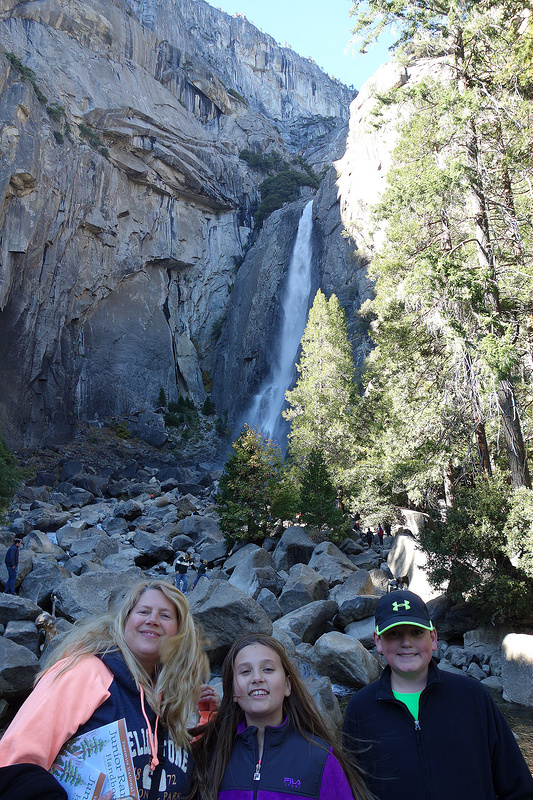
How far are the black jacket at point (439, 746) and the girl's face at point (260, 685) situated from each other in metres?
0.41

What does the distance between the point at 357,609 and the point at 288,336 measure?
3782 cm

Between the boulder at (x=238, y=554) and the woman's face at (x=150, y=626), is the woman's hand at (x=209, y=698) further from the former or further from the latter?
the boulder at (x=238, y=554)

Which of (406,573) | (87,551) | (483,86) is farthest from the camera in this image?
(87,551)

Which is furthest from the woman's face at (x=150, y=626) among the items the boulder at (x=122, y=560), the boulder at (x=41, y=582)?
the boulder at (x=122, y=560)

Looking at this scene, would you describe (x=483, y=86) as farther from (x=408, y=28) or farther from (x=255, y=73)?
(x=255, y=73)

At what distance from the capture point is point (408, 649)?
94.2 inches

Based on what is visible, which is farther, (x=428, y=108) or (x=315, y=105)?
(x=315, y=105)

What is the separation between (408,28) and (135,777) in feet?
41.0

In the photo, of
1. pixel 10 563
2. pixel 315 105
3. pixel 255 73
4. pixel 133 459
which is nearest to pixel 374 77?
pixel 133 459

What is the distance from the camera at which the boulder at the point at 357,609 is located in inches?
412

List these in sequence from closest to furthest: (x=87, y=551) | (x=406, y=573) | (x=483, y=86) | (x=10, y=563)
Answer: (x=483, y=86) < (x=10, y=563) < (x=406, y=573) < (x=87, y=551)

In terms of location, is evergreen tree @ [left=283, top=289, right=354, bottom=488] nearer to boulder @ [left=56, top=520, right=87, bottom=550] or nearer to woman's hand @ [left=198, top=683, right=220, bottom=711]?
boulder @ [left=56, top=520, right=87, bottom=550]

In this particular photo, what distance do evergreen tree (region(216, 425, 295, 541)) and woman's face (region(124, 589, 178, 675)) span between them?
16804 mm

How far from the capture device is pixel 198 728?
229cm
